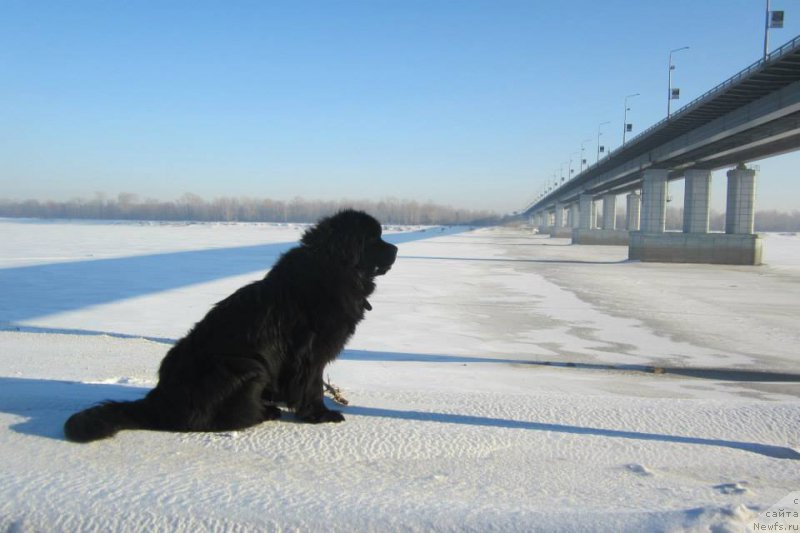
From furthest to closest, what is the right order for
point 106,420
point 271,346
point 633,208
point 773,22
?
point 633,208
point 773,22
point 271,346
point 106,420

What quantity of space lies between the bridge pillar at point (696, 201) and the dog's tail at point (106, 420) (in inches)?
1534

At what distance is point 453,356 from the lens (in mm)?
8125

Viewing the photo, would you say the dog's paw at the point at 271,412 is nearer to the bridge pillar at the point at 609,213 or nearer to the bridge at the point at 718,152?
the bridge at the point at 718,152

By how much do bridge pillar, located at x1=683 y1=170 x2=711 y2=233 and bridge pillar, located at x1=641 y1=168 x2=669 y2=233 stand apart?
1.73 metres

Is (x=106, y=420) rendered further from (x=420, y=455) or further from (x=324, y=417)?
(x=420, y=455)

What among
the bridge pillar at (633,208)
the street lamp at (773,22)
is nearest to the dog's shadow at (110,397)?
the street lamp at (773,22)

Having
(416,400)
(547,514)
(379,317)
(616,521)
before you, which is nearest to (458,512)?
(547,514)

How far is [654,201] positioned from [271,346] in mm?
41864

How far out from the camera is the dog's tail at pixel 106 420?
106 inches

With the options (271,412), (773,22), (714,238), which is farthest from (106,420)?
(714,238)

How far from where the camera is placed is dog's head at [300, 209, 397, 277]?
3338mm

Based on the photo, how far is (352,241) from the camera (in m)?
3.36

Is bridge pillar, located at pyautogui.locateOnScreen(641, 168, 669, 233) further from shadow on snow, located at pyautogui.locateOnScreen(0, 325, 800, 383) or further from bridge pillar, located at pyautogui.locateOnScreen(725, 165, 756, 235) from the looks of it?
shadow on snow, located at pyautogui.locateOnScreen(0, 325, 800, 383)

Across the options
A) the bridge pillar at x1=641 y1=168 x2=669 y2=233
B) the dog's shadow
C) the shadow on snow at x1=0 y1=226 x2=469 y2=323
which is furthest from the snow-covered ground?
the bridge pillar at x1=641 y1=168 x2=669 y2=233
